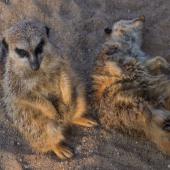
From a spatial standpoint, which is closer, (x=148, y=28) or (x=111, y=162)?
(x=111, y=162)

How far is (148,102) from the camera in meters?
3.54

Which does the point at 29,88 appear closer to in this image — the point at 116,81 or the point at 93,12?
the point at 116,81

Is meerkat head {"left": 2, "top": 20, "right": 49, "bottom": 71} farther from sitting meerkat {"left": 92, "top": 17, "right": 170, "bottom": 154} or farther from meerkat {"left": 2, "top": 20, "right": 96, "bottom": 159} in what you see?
sitting meerkat {"left": 92, "top": 17, "right": 170, "bottom": 154}

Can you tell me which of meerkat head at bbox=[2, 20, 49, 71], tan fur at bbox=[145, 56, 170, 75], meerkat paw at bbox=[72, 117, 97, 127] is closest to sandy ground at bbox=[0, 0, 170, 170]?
meerkat paw at bbox=[72, 117, 97, 127]

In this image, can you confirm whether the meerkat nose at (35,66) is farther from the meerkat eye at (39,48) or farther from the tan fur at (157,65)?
the tan fur at (157,65)

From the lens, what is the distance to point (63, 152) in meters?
3.55

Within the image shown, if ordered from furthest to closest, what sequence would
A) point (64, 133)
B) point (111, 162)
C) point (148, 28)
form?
point (148, 28) → point (64, 133) → point (111, 162)

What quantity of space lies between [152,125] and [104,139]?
0.36 m

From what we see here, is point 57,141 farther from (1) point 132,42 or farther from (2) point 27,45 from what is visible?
(1) point 132,42

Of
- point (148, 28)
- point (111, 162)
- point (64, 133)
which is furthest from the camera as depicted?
point (148, 28)

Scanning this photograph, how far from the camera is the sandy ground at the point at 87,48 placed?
3.46 meters

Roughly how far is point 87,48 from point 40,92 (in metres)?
0.74

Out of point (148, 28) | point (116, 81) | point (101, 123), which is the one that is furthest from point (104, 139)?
point (148, 28)

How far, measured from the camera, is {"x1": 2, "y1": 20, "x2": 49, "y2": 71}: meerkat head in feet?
11.1
